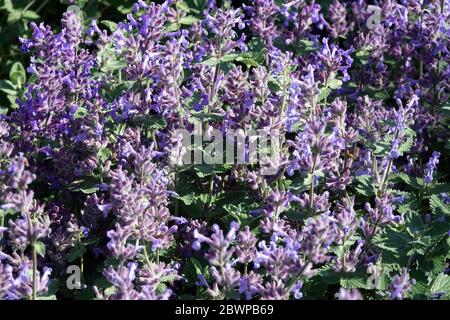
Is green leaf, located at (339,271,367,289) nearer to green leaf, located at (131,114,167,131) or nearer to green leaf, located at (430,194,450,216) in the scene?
green leaf, located at (430,194,450,216)

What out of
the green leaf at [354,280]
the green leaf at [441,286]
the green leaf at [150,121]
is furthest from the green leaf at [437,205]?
the green leaf at [150,121]

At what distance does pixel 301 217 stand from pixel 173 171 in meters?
0.70

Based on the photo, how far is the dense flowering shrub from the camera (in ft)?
11.5

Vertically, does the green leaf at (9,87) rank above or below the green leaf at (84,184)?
above

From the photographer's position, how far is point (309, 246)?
304 centimetres

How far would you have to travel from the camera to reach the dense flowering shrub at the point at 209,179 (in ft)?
11.5

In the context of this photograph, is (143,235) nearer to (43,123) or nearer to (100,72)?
(43,123)

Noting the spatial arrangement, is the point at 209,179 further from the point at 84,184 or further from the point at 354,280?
the point at 354,280

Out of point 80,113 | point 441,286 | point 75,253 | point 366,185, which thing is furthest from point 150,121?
point 441,286

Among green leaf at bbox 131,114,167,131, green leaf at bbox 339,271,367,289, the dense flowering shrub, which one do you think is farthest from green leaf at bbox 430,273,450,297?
green leaf at bbox 131,114,167,131

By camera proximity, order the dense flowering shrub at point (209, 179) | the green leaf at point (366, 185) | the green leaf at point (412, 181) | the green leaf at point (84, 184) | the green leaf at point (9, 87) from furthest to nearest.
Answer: the green leaf at point (9, 87), the green leaf at point (412, 181), the green leaf at point (84, 184), the green leaf at point (366, 185), the dense flowering shrub at point (209, 179)

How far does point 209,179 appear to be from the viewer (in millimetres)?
4473

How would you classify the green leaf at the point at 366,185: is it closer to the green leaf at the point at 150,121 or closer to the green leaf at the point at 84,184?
the green leaf at the point at 150,121

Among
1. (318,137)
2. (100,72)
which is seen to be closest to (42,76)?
(100,72)
